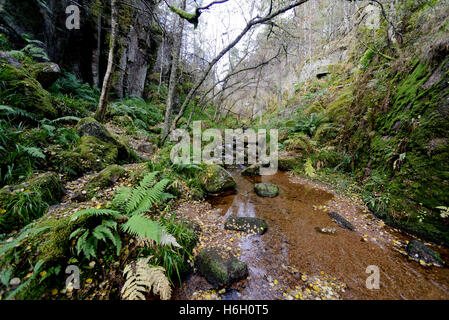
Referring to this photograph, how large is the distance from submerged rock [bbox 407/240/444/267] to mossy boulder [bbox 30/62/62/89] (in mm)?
10141

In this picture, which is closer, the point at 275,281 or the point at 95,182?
the point at 275,281

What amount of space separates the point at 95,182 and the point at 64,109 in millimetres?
3751

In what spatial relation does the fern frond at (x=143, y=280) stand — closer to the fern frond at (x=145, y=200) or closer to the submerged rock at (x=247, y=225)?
the fern frond at (x=145, y=200)

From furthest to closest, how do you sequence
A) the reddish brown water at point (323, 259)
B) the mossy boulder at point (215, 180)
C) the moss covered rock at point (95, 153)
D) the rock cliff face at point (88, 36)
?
the rock cliff face at point (88, 36) < the mossy boulder at point (215, 180) < the moss covered rock at point (95, 153) < the reddish brown water at point (323, 259)

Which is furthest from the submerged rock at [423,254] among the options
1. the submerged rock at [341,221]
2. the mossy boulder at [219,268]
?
the mossy boulder at [219,268]

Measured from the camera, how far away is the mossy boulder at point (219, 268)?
92.9 inches

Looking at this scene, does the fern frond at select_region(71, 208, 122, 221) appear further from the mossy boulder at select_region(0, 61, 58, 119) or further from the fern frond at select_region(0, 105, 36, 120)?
the mossy boulder at select_region(0, 61, 58, 119)

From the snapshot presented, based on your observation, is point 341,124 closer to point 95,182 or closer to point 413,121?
point 413,121

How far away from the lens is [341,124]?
714 centimetres

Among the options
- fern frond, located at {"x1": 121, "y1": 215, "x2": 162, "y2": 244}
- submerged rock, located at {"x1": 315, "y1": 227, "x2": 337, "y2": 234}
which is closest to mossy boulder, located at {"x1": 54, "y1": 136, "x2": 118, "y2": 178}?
fern frond, located at {"x1": 121, "y1": 215, "x2": 162, "y2": 244}

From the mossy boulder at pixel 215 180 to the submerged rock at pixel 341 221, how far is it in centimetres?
299

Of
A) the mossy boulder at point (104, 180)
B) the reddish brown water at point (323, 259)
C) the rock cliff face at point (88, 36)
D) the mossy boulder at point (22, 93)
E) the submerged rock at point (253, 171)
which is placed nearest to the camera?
the reddish brown water at point (323, 259)

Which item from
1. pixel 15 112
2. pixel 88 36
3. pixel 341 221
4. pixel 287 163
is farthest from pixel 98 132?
pixel 88 36
